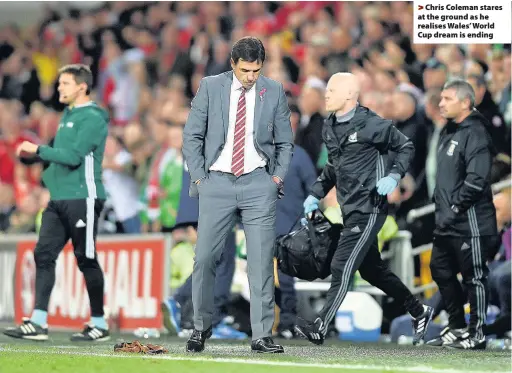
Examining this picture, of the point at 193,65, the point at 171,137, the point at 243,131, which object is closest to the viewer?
the point at 243,131

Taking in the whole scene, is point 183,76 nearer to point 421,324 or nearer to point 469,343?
point 421,324

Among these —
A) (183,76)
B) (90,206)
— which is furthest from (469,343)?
(183,76)

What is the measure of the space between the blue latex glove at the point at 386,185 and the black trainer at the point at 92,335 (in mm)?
2672

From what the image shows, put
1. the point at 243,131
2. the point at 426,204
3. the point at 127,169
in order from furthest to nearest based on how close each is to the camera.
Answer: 1. the point at 127,169
2. the point at 426,204
3. the point at 243,131

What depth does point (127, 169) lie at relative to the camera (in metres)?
15.9

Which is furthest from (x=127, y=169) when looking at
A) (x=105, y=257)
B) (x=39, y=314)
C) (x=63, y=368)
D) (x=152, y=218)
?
(x=63, y=368)

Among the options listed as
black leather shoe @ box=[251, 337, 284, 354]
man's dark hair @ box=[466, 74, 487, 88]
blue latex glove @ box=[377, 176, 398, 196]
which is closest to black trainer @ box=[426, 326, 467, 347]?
blue latex glove @ box=[377, 176, 398, 196]

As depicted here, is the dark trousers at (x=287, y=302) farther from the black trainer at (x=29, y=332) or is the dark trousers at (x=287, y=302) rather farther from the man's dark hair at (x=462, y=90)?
the man's dark hair at (x=462, y=90)

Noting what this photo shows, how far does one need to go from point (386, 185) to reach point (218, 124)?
1.49 metres

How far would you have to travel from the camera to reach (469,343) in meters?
9.06

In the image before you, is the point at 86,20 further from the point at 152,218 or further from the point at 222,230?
the point at 222,230

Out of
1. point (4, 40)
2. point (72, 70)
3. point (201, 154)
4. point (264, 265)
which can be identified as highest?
point (4, 40)

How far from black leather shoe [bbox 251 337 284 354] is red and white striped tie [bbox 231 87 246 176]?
3.60 ft

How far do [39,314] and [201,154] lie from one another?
2554 mm
